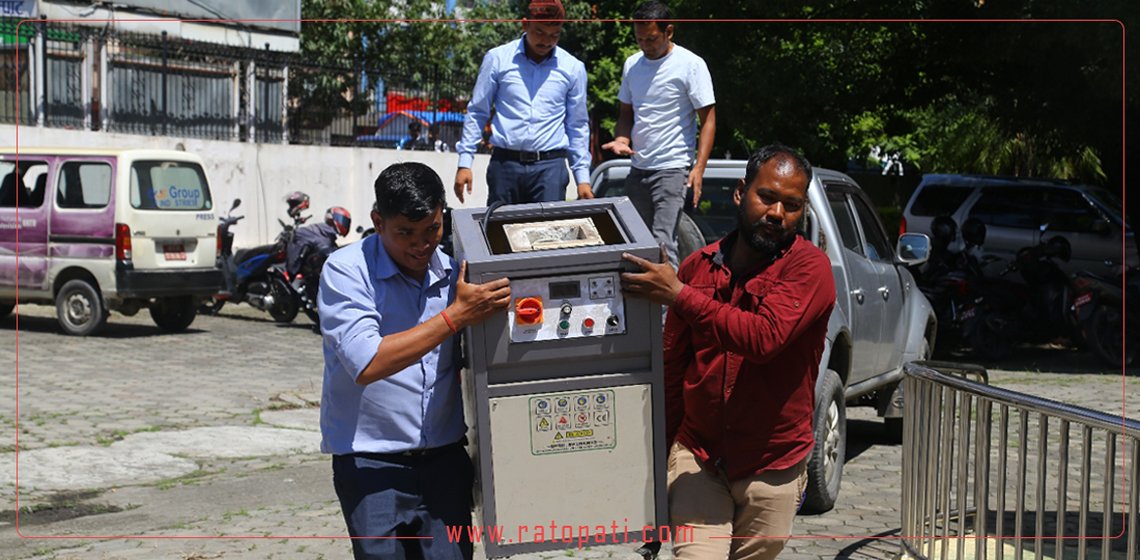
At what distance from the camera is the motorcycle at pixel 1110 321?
49.7ft

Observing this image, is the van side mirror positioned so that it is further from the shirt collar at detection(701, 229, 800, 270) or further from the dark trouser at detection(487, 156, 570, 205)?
the shirt collar at detection(701, 229, 800, 270)

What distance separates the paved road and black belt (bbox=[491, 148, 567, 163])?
218cm

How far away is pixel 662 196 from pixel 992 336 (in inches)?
359

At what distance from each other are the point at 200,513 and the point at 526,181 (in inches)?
101

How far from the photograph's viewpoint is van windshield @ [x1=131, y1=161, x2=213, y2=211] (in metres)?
15.9

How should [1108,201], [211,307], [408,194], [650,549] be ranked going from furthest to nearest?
[1108,201] → [211,307] → [650,549] → [408,194]

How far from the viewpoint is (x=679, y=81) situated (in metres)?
8.02

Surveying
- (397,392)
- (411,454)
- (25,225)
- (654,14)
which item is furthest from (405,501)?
(25,225)

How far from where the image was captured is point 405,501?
4.10 metres

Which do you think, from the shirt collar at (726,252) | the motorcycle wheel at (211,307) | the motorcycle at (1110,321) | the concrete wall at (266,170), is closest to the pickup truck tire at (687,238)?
the shirt collar at (726,252)

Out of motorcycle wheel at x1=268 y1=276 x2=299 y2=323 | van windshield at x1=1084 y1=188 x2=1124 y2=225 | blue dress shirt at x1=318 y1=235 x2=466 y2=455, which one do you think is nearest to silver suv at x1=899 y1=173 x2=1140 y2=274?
van windshield at x1=1084 y1=188 x2=1124 y2=225

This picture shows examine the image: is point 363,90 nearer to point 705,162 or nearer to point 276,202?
point 276,202

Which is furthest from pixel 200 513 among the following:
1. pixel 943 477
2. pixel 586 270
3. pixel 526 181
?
pixel 586 270

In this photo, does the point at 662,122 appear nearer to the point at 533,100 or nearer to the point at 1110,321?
the point at 533,100
